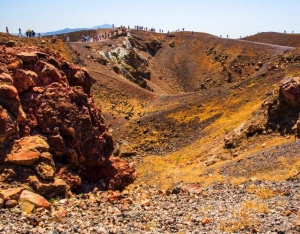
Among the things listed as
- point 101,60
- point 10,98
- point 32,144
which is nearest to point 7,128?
point 32,144

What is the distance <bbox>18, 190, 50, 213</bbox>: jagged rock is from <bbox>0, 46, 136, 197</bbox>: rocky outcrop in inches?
30.9

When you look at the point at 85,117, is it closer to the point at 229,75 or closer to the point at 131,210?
the point at 131,210

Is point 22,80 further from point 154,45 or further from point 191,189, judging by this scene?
point 154,45

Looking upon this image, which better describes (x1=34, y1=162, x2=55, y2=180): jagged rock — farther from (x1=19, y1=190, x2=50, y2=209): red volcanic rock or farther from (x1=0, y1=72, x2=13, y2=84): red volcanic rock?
(x1=0, y1=72, x2=13, y2=84): red volcanic rock

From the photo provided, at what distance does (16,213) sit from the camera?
31.0ft

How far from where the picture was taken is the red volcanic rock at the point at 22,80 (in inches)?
533

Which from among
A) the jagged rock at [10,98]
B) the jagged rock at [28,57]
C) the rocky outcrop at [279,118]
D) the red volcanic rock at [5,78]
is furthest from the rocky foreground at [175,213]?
the rocky outcrop at [279,118]

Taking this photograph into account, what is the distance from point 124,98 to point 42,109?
79.9 ft

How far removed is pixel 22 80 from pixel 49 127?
232cm

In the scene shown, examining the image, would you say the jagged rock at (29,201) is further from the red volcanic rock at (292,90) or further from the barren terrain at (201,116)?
the red volcanic rock at (292,90)

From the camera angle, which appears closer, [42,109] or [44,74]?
[42,109]

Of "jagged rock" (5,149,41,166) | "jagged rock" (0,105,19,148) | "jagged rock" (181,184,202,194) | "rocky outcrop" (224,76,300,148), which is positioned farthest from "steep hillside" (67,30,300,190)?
"jagged rock" (0,105,19,148)

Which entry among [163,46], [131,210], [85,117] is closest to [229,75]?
[163,46]

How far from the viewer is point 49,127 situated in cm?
1353
